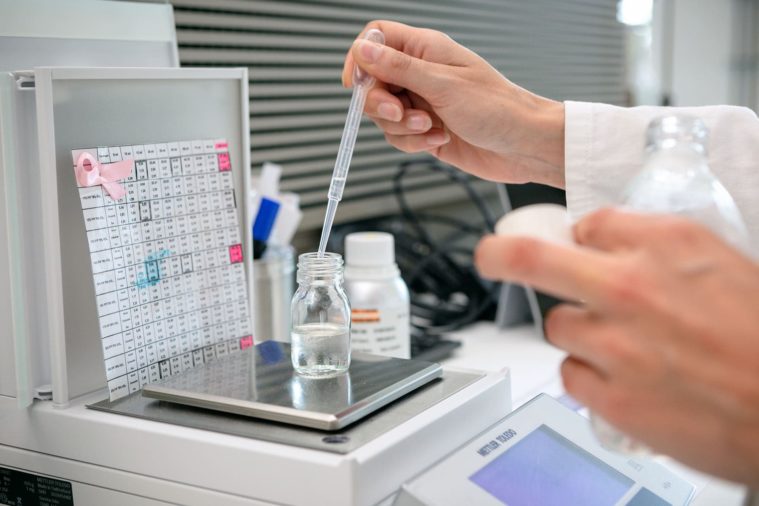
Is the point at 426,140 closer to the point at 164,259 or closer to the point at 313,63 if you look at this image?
the point at 164,259

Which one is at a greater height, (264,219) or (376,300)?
(264,219)

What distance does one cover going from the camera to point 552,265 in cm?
51

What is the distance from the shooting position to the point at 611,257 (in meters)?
0.51

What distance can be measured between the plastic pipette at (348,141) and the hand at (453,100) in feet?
0.07

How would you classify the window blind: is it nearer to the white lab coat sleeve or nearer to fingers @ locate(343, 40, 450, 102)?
fingers @ locate(343, 40, 450, 102)

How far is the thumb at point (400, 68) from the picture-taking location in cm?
98

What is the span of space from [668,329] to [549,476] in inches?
12.4

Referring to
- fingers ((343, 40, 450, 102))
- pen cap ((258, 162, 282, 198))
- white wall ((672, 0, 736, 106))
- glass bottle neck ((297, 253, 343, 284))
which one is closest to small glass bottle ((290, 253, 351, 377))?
glass bottle neck ((297, 253, 343, 284))

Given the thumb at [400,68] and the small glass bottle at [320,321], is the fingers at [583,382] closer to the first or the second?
the small glass bottle at [320,321]

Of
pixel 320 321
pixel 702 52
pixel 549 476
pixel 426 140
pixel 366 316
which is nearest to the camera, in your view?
pixel 549 476

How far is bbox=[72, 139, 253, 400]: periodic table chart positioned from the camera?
2.68 ft

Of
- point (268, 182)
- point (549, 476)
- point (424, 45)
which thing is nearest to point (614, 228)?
point (549, 476)

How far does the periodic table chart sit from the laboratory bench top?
38 centimetres

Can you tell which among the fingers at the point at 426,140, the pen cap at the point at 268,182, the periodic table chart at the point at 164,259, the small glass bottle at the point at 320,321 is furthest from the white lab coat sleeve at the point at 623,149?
the pen cap at the point at 268,182
